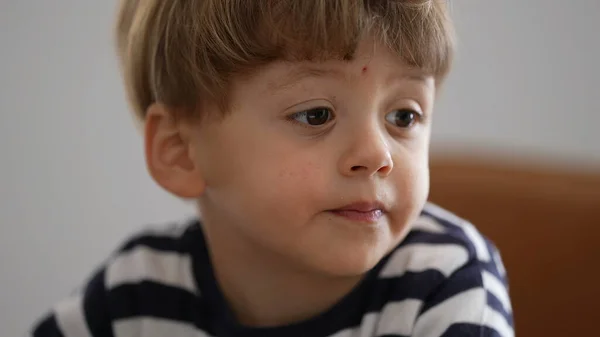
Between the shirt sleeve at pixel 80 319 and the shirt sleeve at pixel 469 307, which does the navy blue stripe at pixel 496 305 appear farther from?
the shirt sleeve at pixel 80 319

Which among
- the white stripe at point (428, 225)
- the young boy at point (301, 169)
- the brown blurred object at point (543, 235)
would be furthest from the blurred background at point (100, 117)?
the young boy at point (301, 169)

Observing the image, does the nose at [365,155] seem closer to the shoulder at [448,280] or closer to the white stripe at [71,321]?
the shoulder at [448,280]

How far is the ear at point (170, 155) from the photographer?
74cm

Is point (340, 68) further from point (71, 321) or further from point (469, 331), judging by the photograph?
point (71, 321)

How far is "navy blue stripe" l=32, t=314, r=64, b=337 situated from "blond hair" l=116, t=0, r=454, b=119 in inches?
11.2

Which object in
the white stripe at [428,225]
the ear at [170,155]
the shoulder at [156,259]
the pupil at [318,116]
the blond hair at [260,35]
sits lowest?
the shoulder at [156,259]

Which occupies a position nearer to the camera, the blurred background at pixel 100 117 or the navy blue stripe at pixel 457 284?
the navy blue stripe at pixel 457 284

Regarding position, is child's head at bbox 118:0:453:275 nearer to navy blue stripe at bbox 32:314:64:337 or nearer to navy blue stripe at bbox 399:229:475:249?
navy blue stripe at bbox 399:229:475:249

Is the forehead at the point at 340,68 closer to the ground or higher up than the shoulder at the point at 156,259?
higher up

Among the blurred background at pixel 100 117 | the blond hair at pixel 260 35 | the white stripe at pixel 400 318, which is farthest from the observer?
the blurred background at pixel 100 117

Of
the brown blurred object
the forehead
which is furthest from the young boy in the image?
the brown blurred object

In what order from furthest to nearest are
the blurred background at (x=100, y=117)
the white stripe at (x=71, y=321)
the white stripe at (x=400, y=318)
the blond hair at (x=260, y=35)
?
the blurred background at (x=100, y=117), the white stripe at (x=71, y=321), the white stripe at (x=400, y=318), the blond hair at (x=260, y=35)

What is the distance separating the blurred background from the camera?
50.4 inches

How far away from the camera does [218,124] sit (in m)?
0.69
